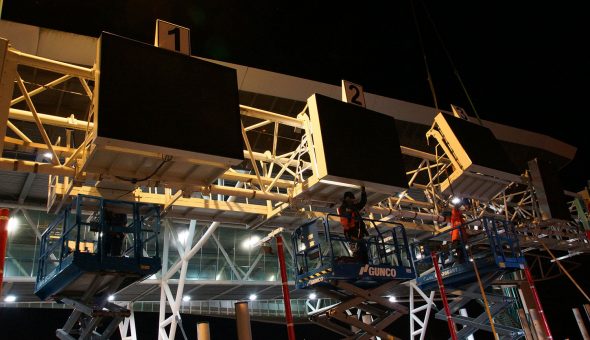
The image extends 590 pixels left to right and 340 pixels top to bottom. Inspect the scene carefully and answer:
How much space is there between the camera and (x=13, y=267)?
23922 mm

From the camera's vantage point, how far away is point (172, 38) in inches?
418

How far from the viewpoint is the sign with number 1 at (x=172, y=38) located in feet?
34.2

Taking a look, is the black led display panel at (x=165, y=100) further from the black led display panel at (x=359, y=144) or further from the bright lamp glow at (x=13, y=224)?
the bright lamp glow at (x=13, y=224)

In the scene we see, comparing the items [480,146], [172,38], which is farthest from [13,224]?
[480,146]

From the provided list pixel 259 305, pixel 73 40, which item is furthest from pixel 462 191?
pixel 259 305

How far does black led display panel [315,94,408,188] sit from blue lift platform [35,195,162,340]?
4.63 metres

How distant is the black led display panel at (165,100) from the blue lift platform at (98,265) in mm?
3017

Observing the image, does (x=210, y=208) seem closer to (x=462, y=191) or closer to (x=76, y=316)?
(x=76, y=316)

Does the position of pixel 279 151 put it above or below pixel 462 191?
above

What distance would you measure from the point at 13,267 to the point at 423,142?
21731 millimetres

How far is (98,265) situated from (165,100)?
3941 millimetres

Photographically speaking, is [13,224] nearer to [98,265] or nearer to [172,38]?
[98,265]

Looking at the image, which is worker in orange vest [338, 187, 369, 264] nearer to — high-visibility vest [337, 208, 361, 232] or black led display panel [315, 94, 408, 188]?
high-visibility vest [337, 208, 361, 232]

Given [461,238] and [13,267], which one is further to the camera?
[13,267]
